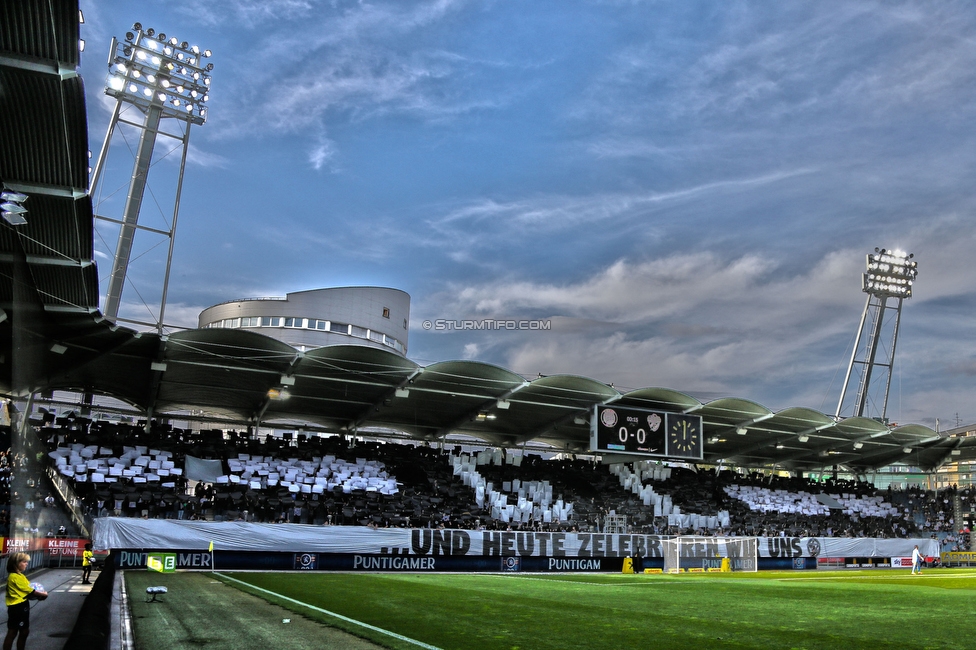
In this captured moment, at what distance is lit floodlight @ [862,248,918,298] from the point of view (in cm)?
5675

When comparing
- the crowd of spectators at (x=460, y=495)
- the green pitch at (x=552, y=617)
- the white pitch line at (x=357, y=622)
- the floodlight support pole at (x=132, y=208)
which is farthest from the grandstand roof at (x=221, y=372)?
the white pitch line at (x=357, y=622)

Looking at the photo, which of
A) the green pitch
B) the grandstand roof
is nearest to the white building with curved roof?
the grandstand roof

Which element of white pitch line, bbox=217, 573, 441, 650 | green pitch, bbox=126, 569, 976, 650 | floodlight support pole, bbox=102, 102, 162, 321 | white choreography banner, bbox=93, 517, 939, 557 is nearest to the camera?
white pitch line, bbox=217, 573, 441, 650

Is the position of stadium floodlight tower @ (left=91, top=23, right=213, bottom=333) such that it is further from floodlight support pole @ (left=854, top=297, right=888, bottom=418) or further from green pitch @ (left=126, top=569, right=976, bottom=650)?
floodlight support pole @ (left=854, top=297, right=888, bottom=418)

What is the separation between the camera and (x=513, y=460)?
47.8 m

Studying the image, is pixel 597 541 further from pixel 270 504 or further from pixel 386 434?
pixel 386 434

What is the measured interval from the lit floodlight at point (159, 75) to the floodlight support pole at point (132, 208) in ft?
2.81

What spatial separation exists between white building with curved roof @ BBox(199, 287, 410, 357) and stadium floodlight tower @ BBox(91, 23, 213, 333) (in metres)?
31.0

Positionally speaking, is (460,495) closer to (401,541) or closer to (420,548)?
(420,548)

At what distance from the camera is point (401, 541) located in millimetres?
32062

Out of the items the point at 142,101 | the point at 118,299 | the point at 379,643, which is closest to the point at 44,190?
the point at 379,643

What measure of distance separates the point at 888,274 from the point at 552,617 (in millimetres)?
54094

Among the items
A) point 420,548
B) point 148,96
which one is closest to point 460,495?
point 420,548

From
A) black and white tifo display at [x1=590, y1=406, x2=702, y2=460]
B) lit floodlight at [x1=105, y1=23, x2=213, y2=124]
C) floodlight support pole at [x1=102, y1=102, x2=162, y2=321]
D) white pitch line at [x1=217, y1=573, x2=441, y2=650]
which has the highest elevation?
lit floodlight at [x1=105, y1=23, x2=213, y2=124]
